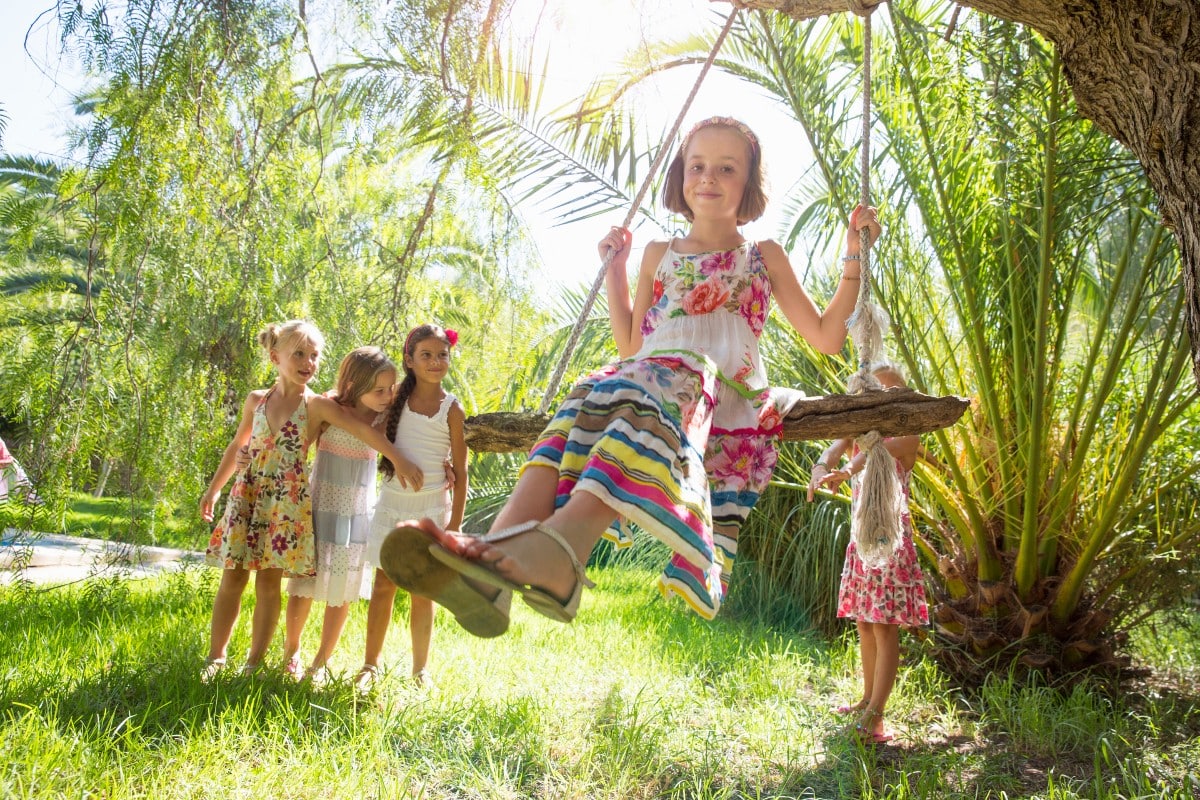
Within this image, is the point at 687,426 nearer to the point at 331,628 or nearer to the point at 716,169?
the point at 716,169

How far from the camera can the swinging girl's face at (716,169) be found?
104 inches

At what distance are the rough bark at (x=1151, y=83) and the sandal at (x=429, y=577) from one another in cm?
162

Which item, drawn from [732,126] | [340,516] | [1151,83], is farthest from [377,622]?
[1151,83]

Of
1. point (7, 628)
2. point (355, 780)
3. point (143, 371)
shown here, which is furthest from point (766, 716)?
point (7, 628)

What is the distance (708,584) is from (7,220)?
8.88ft

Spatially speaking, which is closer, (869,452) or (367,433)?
(869,452)

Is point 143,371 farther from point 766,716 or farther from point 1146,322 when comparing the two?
point 1146,322

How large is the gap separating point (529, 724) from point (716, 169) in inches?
70.0

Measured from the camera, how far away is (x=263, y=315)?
12.3 feet

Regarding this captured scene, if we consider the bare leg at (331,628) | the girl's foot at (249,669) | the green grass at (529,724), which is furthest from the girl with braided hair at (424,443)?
the green grass at (529,724)

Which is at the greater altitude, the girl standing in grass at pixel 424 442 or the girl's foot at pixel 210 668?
the girl standing in grass at pixel 424 442

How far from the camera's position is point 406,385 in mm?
3562

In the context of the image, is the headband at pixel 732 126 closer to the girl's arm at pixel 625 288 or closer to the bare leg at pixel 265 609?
the girl's arm at pixel 625 288

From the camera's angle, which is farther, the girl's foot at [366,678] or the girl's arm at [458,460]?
the girl's arm at [458,460]
